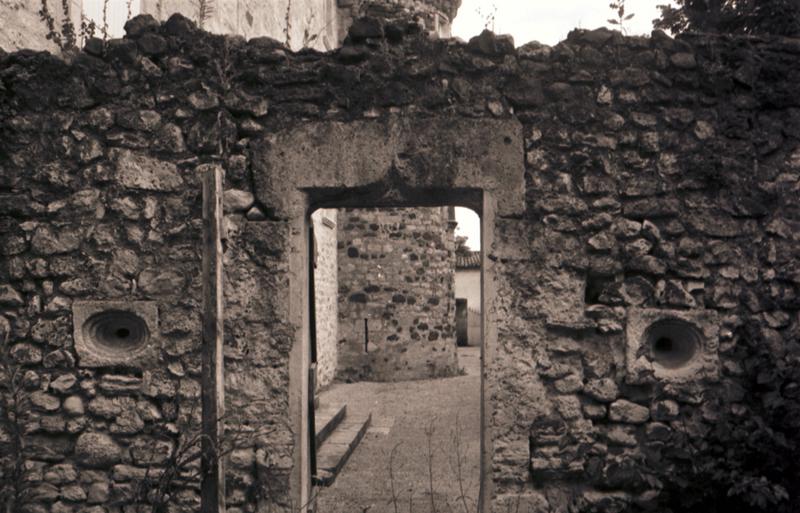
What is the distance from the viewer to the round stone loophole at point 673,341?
3.69 m

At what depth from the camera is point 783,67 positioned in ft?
12.3

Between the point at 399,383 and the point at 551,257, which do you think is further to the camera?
the point at 399,383

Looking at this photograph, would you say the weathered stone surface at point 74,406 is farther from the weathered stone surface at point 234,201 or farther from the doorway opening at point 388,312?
the doorway opening at point 388,312

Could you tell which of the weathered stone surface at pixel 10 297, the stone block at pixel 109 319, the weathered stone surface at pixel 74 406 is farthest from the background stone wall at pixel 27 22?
the weathered stone surface at pixel 74 406

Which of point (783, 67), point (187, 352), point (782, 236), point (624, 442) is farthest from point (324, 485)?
point (783, 67)

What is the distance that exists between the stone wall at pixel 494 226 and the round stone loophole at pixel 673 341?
0.01m

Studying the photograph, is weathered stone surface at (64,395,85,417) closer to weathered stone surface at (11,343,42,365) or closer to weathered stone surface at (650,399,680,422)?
weathered stone surface at (11,343,42,365)

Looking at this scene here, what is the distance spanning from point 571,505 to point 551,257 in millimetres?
1348

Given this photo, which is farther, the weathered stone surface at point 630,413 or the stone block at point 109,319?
the stone block at point 109,319

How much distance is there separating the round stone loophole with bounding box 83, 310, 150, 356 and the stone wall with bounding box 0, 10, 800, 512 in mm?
125

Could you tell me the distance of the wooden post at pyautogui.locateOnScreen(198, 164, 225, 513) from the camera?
353 centimetres

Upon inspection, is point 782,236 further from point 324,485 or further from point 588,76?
point 324,485

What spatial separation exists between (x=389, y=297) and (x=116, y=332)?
784 centimetres

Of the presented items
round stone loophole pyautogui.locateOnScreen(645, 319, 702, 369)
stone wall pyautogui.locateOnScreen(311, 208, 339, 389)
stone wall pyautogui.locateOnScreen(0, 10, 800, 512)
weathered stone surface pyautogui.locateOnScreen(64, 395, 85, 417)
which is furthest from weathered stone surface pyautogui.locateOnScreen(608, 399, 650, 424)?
stone wall pyautogui.locateOnScreen(311, 208, 339, 389)
